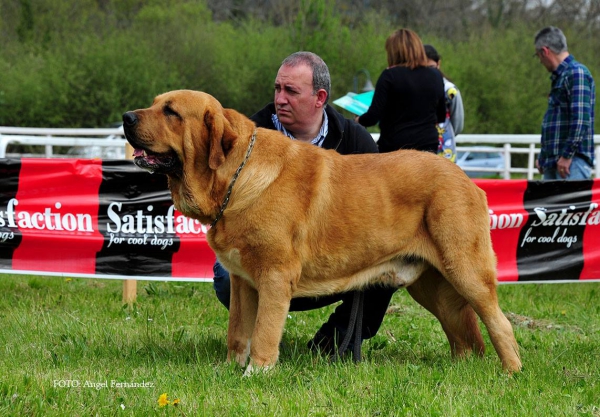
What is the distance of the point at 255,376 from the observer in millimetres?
4250

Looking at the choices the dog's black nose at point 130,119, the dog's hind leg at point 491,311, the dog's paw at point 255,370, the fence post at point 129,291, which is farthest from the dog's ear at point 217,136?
the fence post at point 129,291

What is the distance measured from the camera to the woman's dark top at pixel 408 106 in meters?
7.59

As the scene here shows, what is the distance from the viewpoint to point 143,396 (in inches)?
152

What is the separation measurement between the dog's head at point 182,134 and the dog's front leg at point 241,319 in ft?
2.74

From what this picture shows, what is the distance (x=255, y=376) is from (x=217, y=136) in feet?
4.36

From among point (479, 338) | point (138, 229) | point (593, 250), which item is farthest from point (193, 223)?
point (593, 250)

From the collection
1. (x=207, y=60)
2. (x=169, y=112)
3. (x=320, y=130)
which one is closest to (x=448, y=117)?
(x=320, y=130)

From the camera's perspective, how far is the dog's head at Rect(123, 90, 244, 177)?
421 centimetres

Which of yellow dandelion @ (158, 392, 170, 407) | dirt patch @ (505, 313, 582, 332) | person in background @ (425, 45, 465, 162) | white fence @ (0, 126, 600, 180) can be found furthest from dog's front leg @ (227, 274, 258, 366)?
white fence @ (0, 126, 600, 180)

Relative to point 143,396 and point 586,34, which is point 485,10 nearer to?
point 586,34

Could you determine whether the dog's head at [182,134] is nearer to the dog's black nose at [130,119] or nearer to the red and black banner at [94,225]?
the dog's black nose at [130,119]

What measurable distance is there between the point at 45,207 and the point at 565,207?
4650mm

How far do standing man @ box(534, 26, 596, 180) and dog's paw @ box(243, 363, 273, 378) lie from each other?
465cm

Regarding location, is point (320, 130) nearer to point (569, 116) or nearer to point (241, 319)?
point (241, 319)
